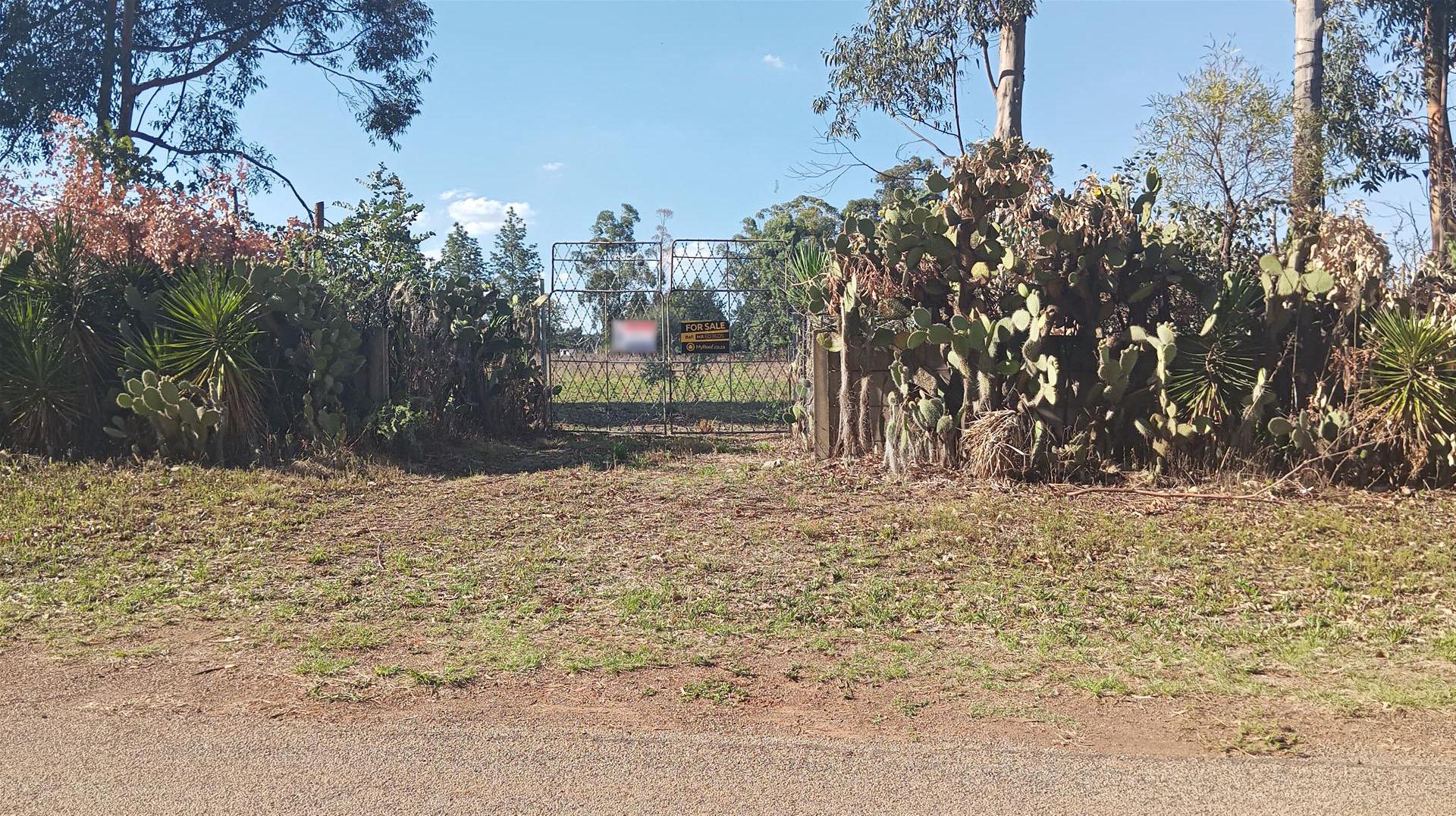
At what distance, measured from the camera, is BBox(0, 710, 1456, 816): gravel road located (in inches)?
138

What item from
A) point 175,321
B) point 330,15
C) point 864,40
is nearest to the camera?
point 175,321

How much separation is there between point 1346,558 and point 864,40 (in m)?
12.3

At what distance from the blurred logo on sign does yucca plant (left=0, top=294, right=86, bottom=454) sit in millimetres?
5615

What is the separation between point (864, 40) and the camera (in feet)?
56.1

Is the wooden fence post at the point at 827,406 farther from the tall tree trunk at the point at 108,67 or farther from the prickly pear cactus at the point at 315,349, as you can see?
the tall tree trunk at the point at 108,67

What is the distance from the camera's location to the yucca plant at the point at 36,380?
9492 millimetres

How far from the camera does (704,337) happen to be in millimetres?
12594

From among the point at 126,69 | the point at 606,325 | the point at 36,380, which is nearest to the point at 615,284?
the point at 606,325

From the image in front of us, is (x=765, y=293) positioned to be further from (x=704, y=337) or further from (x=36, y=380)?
(x=36, y=380)

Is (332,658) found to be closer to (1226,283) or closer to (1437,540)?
(1437,540)

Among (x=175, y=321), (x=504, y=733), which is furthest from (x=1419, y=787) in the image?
(x=175, y=321)

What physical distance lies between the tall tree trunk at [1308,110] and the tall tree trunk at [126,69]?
18.9 meters

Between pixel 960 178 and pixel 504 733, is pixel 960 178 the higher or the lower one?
the higher one

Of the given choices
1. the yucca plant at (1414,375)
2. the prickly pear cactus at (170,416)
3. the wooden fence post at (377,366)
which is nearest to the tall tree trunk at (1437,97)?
the yucca plant at (1414,375)
